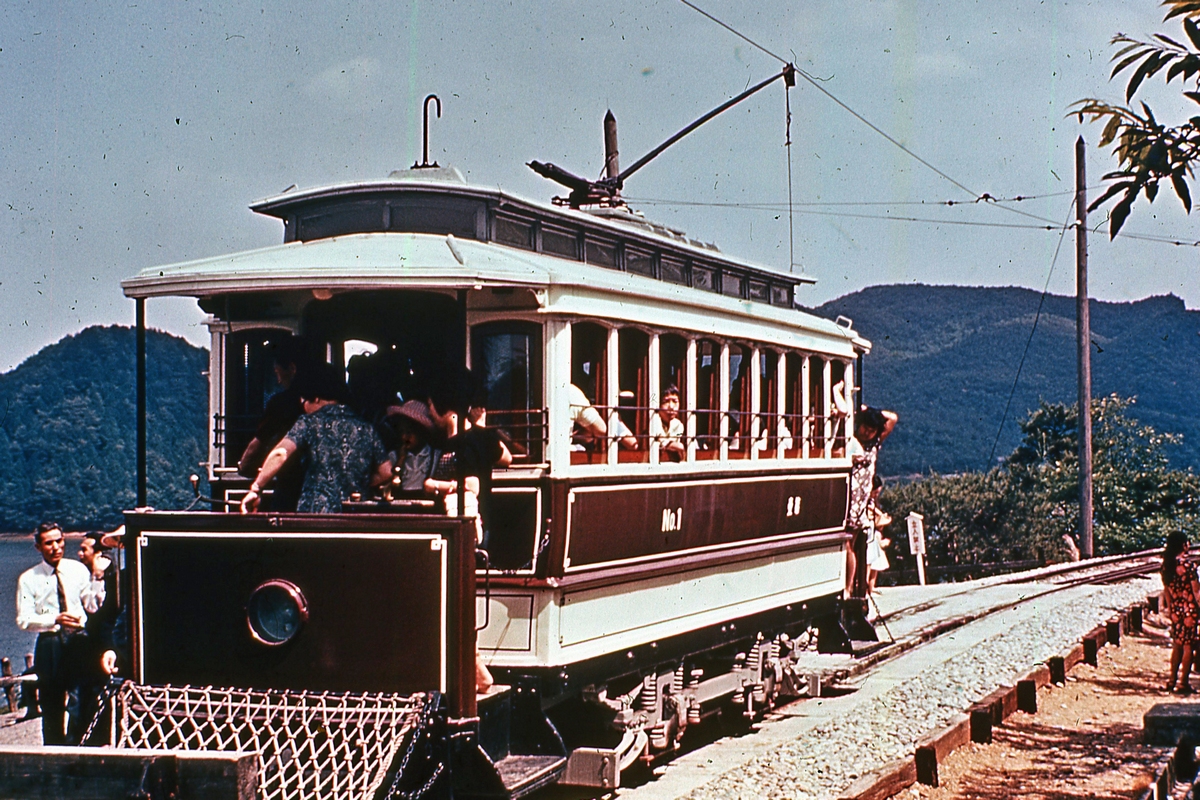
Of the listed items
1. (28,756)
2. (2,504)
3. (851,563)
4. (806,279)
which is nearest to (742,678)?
(851,563)

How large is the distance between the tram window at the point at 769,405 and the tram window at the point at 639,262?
1.09 m

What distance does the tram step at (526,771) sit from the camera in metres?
7.79

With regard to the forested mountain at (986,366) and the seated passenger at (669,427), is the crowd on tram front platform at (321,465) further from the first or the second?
the forested mountain at (986,366)

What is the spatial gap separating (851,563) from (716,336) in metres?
4.61

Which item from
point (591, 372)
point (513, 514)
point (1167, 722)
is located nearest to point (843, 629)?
point (1167, 722)

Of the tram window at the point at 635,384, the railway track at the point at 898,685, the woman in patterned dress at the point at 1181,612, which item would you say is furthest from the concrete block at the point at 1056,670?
the tram window at the point at 635,384

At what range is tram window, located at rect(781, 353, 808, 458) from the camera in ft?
40.6

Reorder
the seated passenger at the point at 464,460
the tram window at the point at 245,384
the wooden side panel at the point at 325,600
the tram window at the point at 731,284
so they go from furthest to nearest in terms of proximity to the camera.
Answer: the tram window at the point at 731,284 → the tram window at the point at 245,384 → the seated passenger at the point at 464,460 → the wooden side panel at the point at 325,600

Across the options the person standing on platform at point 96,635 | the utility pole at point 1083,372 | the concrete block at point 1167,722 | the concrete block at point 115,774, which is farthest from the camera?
the utility pole at point 1083,372

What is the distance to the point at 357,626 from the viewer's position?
24.1 feet

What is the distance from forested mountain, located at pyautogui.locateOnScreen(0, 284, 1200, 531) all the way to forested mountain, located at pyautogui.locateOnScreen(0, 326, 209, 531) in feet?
0.27

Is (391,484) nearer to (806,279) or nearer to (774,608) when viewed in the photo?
(774,608)

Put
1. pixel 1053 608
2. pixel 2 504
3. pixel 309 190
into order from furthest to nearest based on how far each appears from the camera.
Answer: pixel 2 504 < pixel 1053 608 < pixel 309 190

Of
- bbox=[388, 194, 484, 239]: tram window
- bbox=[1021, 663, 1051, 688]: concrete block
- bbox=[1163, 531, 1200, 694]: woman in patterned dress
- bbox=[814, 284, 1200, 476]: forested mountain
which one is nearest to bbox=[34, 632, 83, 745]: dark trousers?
bbox=[388, 194, 484, 239]: tram window
